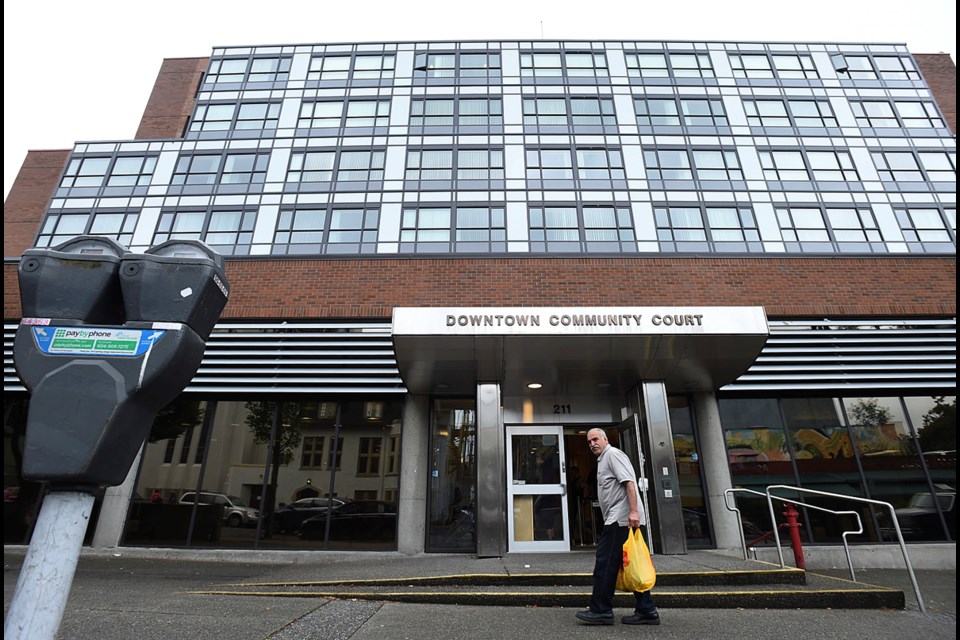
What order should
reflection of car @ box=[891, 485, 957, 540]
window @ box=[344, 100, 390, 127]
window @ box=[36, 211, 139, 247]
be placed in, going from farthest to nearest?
window @ box=[344, 100, 390, 127] < window @ box=[36, 211, 139, 247] < reflection of car @ box=[891, 485, 957, 540]

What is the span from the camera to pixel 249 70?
18.6 m

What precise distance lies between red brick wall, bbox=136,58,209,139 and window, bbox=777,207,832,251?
19.7 meters

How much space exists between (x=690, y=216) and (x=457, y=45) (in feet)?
34.0

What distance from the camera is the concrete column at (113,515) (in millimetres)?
10391

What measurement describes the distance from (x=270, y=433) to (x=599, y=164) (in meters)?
11.4

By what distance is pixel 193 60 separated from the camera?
70.3 feet

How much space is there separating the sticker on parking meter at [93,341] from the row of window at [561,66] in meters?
17.7

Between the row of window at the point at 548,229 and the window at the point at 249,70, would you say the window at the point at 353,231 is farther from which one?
the window at the point at 249,70

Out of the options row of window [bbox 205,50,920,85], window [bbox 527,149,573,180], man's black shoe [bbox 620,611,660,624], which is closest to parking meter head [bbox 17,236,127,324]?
man's black shoe [bbox 620,611,660,624]

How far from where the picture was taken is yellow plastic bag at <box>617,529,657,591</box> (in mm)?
4508

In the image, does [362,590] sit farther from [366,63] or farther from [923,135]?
[923,135]

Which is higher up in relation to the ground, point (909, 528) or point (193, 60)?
point (193, 60)

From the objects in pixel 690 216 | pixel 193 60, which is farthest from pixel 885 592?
pixel 193 60

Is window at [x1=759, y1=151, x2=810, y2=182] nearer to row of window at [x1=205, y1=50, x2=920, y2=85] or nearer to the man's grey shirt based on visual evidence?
row of window at [x1=205, y1=50, x2=920, y2=85]
